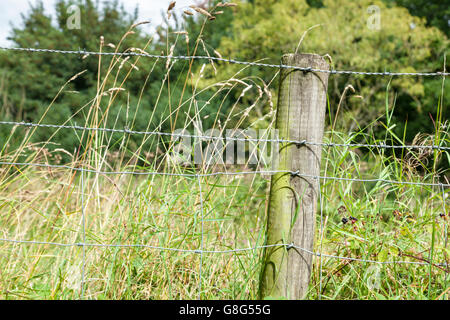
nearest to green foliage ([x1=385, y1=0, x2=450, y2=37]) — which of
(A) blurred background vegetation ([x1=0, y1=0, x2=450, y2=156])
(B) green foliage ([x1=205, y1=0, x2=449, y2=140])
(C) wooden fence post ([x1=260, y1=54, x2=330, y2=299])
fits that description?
(A) blurred background vegetation ([x1=0, y1=0, x2=450, y2=156])

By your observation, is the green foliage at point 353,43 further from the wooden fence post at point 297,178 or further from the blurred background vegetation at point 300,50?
the wooden fence post at point 297,178

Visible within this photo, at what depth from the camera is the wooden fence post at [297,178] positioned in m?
1.67

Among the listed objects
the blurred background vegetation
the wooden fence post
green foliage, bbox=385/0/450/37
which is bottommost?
the wooden fence post

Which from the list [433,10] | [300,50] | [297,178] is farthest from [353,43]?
[297,178]

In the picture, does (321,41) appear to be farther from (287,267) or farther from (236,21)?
(287,267)

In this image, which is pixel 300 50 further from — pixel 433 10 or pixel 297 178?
pixel 297 178

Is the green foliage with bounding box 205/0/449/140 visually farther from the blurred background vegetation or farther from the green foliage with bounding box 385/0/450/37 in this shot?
the green foliage with bounding box 385/0/450/37

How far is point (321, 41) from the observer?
9453 mm

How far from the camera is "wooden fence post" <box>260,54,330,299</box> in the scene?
1672 mm

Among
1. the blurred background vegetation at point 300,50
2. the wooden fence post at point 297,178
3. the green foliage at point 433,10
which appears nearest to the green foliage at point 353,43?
the blurred background vegetation at point 300,50
